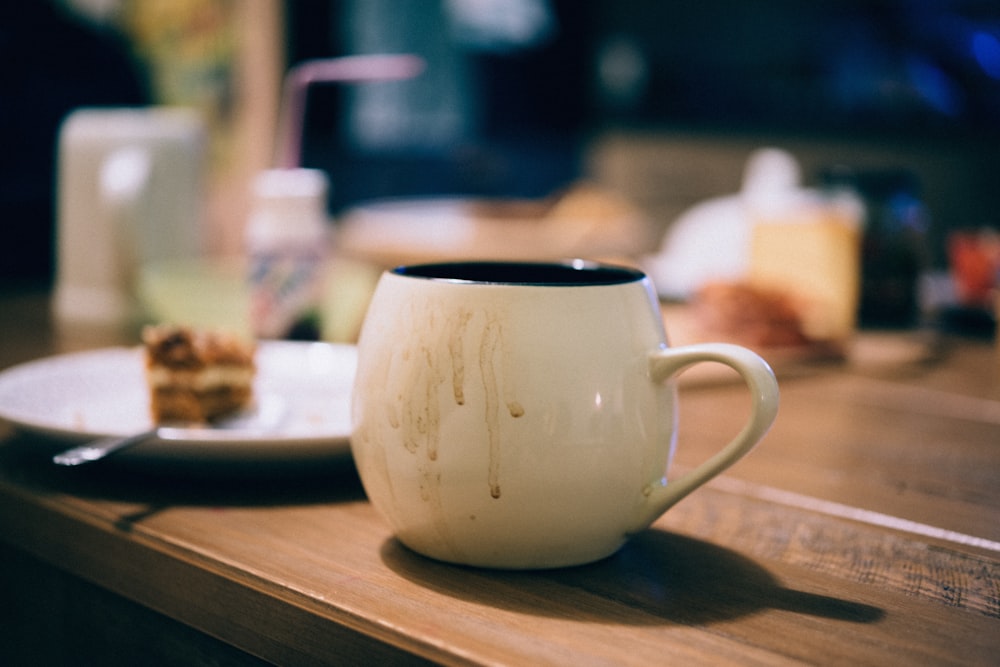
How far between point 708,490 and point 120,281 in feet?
2.91

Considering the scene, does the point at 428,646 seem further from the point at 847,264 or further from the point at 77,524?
the point at 847,264

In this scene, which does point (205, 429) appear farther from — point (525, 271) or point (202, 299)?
point (202, 299)

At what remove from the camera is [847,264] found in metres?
1.10

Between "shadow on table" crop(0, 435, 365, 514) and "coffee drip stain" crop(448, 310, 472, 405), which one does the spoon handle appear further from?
"coffee drip stain" crop(448, 310, 472, 405)

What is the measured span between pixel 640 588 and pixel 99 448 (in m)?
0.29

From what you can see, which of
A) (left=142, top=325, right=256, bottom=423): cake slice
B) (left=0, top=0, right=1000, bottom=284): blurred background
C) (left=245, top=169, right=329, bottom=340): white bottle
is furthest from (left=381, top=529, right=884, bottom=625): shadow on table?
(left=0, top=0, right=1000, bottom=284): blurred background

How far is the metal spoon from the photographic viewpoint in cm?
47

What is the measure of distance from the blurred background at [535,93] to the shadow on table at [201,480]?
2337 mm

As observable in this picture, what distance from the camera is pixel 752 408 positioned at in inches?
15.4

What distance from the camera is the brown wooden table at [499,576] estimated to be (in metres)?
0.34

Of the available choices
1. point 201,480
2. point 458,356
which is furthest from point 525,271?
point 201,480

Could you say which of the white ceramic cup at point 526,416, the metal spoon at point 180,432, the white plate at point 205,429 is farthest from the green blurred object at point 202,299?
A: the white ceramic cup at point 526,416

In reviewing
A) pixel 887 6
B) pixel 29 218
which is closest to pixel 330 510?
pixel 29 218

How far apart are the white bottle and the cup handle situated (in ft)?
1.77
